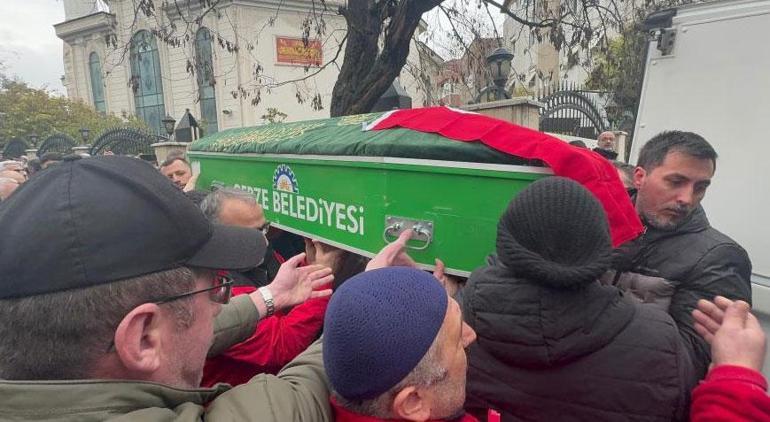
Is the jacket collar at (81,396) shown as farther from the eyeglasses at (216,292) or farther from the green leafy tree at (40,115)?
the green leafy tree at (40,115)

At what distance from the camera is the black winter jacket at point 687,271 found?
4.89ft

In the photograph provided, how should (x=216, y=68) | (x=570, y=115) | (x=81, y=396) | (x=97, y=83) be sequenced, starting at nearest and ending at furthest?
(x=81, y=396) → (x=570, y=115) → (x=216, y=68) → (x=97, y=83)

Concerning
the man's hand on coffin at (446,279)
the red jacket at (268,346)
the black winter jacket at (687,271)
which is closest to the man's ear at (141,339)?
the red jacket at (268,346)

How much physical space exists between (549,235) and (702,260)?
31.1 inches

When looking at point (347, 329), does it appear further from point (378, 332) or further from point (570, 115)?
point (570, 115)

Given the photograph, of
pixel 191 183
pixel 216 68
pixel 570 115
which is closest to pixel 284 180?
pixel 191 183

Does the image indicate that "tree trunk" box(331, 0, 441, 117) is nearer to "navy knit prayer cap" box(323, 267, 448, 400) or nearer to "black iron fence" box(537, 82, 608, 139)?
"navy knit prayer cap" box(323, 267, 448, 400)

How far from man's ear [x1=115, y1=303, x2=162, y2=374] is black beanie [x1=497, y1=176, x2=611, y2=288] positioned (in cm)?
77

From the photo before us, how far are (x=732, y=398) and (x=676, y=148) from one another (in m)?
1.08

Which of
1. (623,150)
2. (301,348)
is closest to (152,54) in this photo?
(623,150)

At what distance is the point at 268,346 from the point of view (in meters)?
1.59

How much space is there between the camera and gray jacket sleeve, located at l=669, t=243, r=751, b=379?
149cm

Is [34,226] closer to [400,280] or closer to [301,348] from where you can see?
[400,280]

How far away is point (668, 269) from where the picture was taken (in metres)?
1.61
